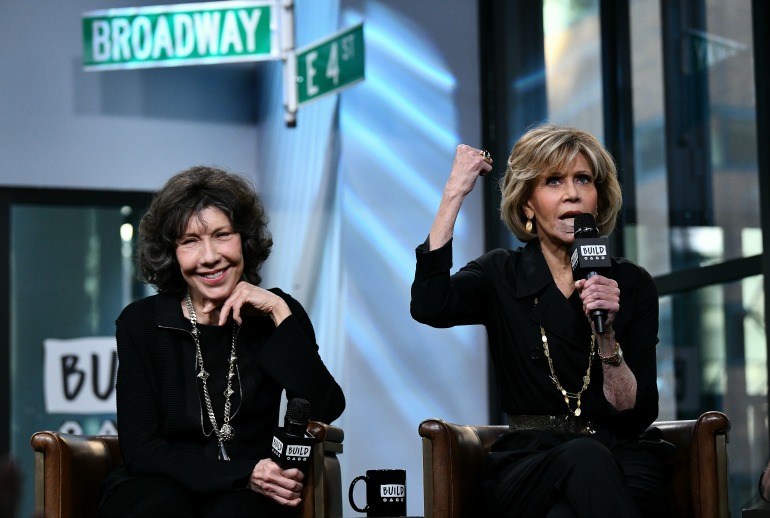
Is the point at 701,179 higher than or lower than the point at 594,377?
higher

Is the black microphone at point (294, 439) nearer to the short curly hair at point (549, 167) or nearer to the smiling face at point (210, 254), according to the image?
the smiling face at point (210, 254)

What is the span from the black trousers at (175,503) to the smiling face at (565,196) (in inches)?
36.4

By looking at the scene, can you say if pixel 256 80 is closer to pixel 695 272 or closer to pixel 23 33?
pixel 23 33

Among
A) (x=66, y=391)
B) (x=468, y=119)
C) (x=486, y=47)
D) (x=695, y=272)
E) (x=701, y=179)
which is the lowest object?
(x=66, y=391)

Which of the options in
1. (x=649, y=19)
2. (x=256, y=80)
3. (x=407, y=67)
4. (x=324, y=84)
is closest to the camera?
(x=649, y=19)

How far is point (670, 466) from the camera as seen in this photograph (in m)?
2.84

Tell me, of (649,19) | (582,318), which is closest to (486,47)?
(649,19)

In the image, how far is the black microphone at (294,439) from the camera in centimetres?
244

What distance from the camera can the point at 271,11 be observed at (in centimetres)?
544

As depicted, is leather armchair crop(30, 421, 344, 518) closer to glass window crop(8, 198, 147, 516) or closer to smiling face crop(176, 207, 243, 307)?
smiling face crop(176, 207, 243, 307)

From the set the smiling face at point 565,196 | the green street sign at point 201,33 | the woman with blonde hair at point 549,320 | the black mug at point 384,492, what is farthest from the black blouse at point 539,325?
the green street sign at point 201,33

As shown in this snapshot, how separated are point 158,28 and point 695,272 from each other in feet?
8.99

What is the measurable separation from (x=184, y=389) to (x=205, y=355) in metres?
0.11

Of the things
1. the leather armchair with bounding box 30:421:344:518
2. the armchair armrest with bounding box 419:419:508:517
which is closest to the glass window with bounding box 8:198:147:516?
the leather armchair with bounding box 30:421:344:518
